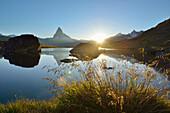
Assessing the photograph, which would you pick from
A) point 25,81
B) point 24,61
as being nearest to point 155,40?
point 24,61

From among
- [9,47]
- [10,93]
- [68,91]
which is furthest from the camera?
[9,47]

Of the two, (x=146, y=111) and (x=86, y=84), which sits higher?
(x=86, y=84)

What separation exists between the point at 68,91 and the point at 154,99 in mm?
2824

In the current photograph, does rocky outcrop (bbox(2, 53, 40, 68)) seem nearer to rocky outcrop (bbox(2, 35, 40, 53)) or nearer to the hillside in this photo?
rocky outcrop (bbox(2, 35, 40, 53))

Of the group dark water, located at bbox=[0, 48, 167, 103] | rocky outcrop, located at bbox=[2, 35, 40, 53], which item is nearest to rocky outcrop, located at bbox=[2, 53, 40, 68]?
dark water, located at bbox=[0, 48, 167, 103]

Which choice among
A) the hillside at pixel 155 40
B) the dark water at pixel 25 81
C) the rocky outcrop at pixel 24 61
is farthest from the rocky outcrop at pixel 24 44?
the hillside at pixel 155 40

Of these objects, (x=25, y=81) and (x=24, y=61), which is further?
(x=24, y=61)

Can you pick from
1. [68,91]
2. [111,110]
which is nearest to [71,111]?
[68,91]

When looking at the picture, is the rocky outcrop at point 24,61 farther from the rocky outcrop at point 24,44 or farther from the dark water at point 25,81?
the rocky outcrop at point 24,44

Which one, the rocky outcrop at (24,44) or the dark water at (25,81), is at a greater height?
the rocky outcrop at (24,44)

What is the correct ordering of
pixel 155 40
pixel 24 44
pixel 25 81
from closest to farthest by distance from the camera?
pixel 25 81, pixel 24 44, pixel 155 40

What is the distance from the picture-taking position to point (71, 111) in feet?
10.9

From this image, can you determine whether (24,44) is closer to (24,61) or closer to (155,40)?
(24,61)

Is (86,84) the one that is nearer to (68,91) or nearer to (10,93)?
(68,91)
